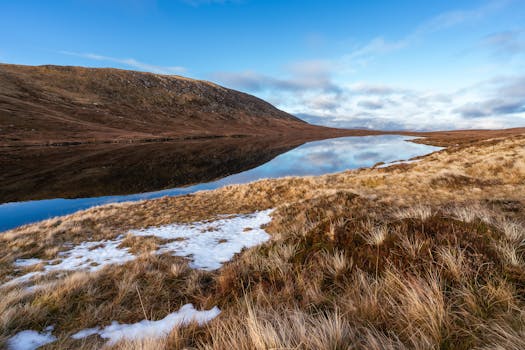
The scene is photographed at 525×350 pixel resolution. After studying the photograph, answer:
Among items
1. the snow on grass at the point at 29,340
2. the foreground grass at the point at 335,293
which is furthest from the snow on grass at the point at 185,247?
the snow on grass at the point at 29,340

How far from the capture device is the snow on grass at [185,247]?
6.43 metres

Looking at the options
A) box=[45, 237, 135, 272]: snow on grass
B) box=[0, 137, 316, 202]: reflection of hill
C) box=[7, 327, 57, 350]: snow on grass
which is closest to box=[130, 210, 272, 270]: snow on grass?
box=[45, 237, 135, 272]: snow on grass

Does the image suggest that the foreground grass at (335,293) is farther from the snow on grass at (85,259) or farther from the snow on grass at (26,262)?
the snow on grass at (85,259)

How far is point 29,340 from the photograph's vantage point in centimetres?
308

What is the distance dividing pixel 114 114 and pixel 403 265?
333 ft

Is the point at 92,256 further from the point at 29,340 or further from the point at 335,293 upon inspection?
the point at 335,293

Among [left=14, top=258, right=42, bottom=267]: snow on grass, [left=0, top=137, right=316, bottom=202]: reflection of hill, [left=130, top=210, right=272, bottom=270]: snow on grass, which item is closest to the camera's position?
[left=130, top=210, right=272, bottom=270]: snow on grass

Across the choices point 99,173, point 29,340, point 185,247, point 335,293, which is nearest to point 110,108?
point 99,173

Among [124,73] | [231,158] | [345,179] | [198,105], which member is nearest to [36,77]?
[124,73]

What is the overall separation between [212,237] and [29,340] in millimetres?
5715

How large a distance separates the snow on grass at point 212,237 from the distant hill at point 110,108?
5384 centimetres

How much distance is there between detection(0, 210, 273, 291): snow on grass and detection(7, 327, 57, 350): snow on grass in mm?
2806

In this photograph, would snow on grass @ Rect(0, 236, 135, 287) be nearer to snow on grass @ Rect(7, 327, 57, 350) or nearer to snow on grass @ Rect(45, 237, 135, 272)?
snow on grass @ Rect(45, 237, 135, 272)

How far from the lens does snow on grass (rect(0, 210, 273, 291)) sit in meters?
6.43
